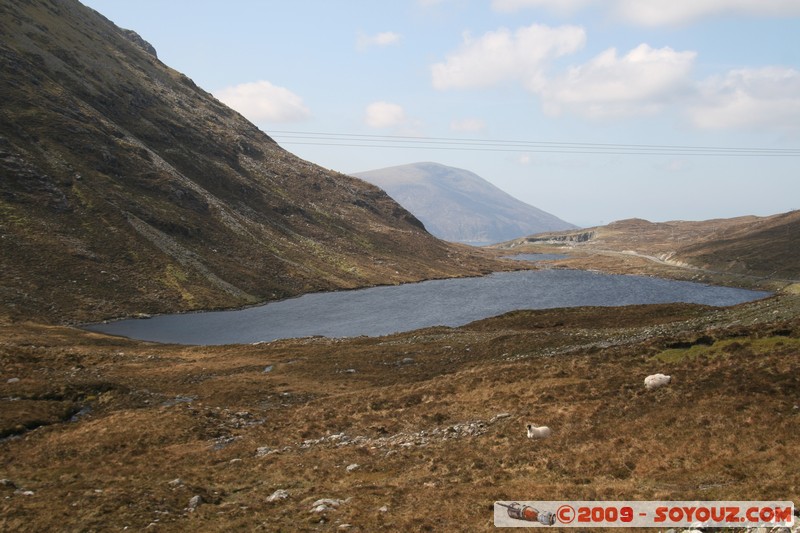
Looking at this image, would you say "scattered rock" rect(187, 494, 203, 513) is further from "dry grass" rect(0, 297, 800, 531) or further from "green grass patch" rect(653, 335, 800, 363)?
"green grass patch" rect(653, 335, 800, 363)

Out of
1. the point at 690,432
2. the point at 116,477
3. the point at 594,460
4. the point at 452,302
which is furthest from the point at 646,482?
the point at 452,302

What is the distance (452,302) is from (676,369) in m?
103

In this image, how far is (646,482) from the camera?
58.9 ft

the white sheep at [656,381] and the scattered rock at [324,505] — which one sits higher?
the white sheep at [656,381]

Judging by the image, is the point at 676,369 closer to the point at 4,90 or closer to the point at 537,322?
the point at 537,322

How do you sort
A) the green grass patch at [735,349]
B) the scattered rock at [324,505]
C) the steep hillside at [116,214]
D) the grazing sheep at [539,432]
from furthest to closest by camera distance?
the steep hillside at [116,214] < the green grass patch at [735,349] < the grazing sheep at [539,432] < the scattered rock at [324,505]

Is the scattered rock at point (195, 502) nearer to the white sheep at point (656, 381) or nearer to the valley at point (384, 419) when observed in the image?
the valley at point (384, 419)

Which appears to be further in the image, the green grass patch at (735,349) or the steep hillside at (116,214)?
the steep hillside at (116,214)

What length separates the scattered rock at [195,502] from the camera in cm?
2043

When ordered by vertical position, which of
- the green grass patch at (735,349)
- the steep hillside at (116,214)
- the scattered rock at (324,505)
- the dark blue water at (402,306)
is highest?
the steep hillside at (116,214)

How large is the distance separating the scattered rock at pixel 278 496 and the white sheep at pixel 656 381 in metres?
20.7

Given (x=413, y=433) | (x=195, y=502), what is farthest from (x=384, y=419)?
(x=195, y=502)

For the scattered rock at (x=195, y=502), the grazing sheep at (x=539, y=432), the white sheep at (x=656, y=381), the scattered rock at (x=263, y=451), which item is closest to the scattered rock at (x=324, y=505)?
the scattered rock at (x=195, y=502)

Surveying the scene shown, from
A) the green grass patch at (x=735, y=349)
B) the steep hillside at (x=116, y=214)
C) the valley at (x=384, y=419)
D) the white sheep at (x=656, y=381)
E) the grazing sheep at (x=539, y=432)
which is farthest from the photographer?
the steep hillside at (x=116, y=214)
